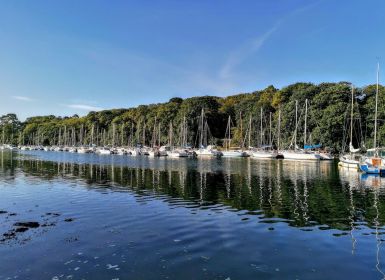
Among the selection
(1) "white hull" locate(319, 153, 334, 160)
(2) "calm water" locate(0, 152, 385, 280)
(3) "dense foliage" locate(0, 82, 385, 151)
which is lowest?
(2) "calm water" locate(0, 152, 385, 280)

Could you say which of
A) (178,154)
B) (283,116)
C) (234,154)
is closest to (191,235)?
(178,154)

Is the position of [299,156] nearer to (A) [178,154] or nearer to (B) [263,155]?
(B) [263,155]

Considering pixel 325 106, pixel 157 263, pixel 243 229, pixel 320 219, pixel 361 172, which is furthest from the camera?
pixel 325 106

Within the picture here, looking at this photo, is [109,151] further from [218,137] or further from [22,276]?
[22,276]

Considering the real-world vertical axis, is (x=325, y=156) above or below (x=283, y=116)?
→ below

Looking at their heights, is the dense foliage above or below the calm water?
above

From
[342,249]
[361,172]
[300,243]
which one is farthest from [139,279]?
[361,172]

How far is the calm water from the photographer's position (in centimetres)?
1443

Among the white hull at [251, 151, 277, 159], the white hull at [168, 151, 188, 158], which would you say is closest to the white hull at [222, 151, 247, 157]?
the white hull at [251, 151, 277, 159]

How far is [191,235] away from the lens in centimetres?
1970

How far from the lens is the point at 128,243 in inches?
705

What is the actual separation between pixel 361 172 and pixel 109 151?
11862 centimetres

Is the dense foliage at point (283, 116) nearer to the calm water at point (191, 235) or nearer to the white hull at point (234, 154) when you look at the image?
the white hull at point (234, 154)

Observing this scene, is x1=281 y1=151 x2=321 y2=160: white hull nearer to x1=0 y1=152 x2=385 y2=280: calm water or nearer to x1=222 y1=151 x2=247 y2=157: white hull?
x1=222 y1=151 x2=247 y2=157: white hull
